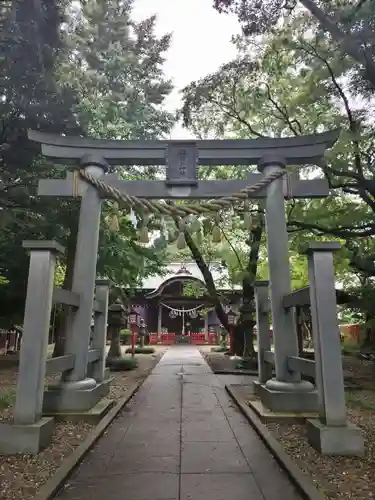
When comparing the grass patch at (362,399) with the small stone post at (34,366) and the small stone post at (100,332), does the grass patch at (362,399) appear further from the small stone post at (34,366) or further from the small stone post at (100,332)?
the small stone post at (34,366)

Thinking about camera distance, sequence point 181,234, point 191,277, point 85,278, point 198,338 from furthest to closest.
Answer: point 198,338
point 191,277
point 181,234
point 85,278

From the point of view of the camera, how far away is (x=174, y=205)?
5.79 m

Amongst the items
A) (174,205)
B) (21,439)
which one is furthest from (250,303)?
(21,439)

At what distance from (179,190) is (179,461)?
12.9 feet

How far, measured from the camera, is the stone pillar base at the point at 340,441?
12.4 feet

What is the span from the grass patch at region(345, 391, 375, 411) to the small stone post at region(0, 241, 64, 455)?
5025mm

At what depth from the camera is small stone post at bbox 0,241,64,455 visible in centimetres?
383

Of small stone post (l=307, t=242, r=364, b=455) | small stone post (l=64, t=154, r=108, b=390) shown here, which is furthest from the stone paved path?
small stone post (l=64, t=154, r=108, b=390)

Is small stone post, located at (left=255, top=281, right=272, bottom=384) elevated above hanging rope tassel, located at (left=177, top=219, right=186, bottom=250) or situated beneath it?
situated beneath

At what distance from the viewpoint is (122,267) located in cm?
1193

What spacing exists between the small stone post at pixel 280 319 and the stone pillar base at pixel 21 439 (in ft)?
10.2

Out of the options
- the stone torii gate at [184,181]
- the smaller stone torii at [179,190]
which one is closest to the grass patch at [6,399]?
the smaller stone torii at [179,190]

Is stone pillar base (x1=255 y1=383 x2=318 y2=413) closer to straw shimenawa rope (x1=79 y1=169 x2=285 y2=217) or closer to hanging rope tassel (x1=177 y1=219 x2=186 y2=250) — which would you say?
hanging rope tassel (x1=177 y1=219 x2=186 y2=250)

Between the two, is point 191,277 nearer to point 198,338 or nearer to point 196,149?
point 198,338
